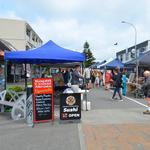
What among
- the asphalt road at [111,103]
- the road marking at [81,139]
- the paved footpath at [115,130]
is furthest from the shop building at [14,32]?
the road marking at [81,139]

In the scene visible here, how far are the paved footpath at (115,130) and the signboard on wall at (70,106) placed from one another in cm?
43

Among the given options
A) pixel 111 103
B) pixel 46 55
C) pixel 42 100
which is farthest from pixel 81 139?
pixel 111 103

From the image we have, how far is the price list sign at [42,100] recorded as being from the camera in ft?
38.3

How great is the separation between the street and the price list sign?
0.25 m

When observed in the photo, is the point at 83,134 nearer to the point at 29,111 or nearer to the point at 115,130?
the point at 115,130

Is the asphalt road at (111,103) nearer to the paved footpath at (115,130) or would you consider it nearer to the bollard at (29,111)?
the paved footpath at (115,130)

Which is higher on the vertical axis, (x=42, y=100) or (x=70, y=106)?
(x=42, y=100)

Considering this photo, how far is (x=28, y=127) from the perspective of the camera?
37.4 ft

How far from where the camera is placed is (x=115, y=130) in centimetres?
1059

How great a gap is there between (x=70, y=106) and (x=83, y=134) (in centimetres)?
206

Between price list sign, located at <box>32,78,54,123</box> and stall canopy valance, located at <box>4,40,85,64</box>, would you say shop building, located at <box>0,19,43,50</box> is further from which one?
price list sign, located at <box>32,78,54,123</box>

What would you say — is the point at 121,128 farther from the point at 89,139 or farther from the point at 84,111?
the point at 84,111

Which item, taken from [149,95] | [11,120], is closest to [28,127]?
[11,120]

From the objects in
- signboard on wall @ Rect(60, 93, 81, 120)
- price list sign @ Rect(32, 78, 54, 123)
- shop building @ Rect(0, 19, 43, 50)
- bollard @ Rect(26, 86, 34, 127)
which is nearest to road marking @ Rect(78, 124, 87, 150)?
signboard on wall @ Rect(60, 93, 81, 120)
